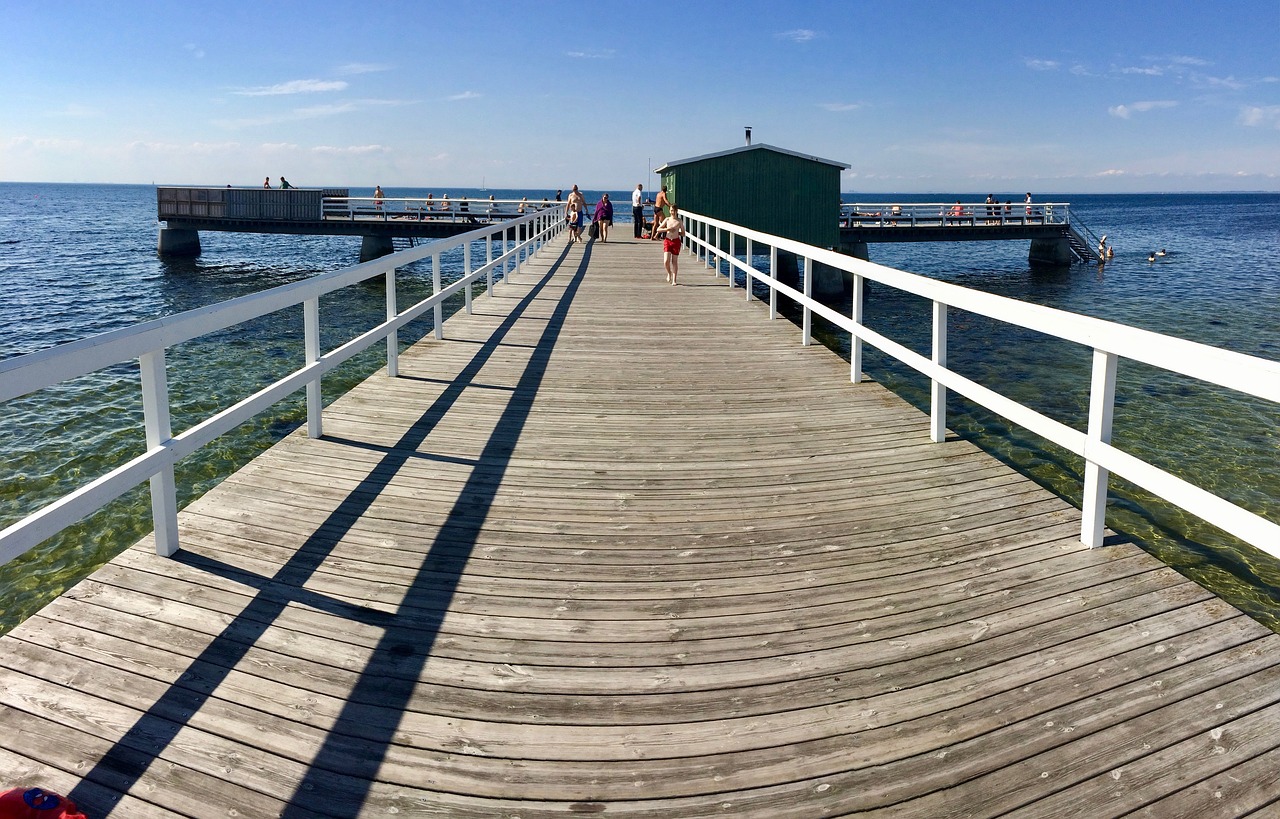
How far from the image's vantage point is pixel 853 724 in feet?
9.59

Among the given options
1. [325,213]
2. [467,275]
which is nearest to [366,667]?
[467,275]

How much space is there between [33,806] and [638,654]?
191 cm

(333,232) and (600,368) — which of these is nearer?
(600,368)

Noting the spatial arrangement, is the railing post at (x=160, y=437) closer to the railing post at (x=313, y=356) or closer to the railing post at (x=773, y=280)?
the railing post at (x=313, y=356)

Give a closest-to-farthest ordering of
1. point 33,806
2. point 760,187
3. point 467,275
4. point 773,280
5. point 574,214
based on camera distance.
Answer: point 33,806 → point 773,280 → point 467,275 → point 574,214 → point 760,187

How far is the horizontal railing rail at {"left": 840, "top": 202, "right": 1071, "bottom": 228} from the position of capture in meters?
41.2

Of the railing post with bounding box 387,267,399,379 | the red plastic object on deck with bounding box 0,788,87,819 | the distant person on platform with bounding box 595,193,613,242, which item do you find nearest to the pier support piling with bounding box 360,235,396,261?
the distant person on platform with bounding box 595,193,613,242

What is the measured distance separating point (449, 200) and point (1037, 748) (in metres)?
38.8

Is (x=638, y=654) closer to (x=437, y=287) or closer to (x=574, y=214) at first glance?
(x=437, y=287)

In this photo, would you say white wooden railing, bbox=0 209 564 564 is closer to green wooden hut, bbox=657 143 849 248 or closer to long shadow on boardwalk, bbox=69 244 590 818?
long shadow on boardwalk, bbox=69 244 590 818

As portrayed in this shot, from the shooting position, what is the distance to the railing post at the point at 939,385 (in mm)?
5922

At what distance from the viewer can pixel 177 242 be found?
43938 mm

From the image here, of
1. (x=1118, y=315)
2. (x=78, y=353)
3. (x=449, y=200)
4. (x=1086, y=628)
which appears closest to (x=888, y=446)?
(x=1086, y=628)

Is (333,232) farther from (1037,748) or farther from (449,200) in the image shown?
(1037,748)
